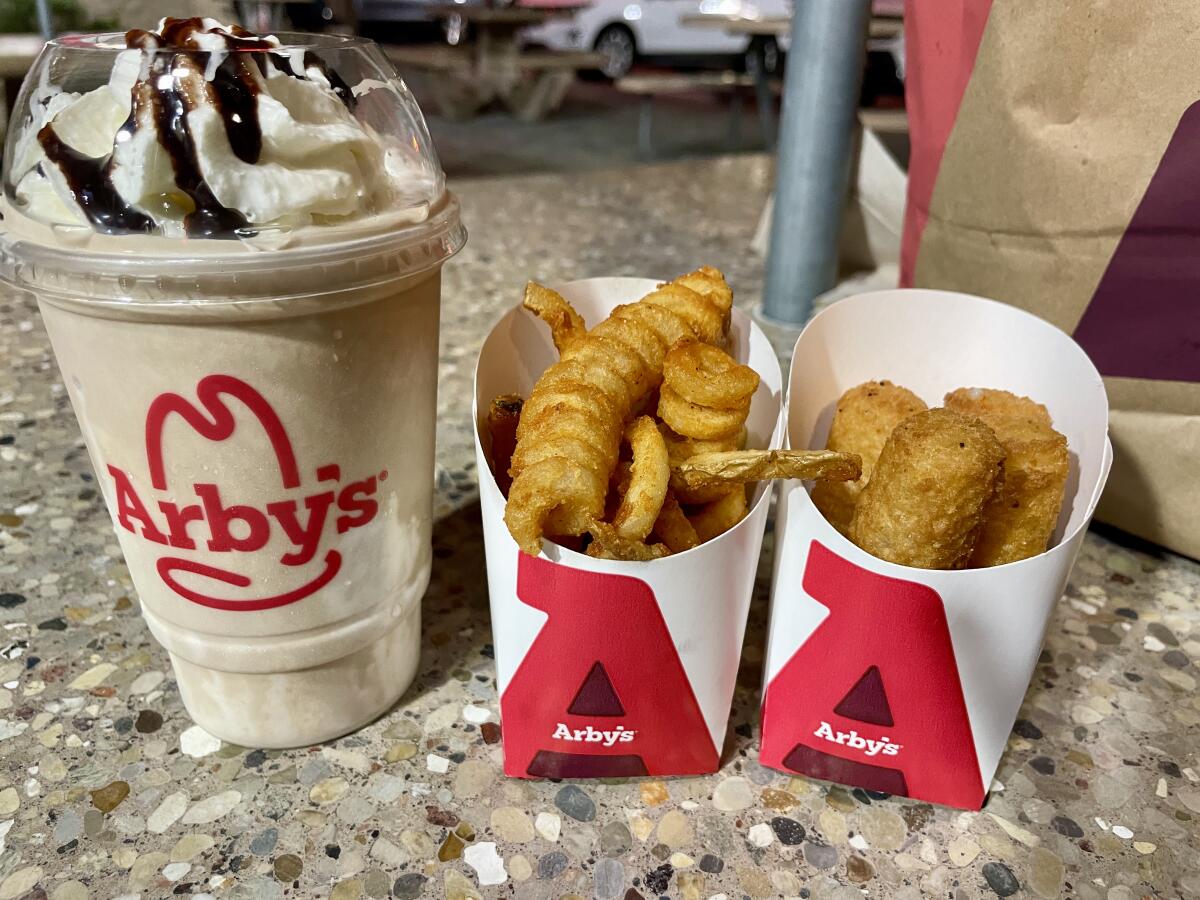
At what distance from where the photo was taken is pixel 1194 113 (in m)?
0.96

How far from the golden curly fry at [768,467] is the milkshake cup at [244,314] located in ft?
0.89

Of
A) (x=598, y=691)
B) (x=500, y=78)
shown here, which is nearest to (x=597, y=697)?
(x=598, y=691)

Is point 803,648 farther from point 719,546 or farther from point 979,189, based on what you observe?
point 979,189

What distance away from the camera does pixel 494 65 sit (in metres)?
6.68

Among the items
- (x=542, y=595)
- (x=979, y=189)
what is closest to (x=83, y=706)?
(x=542, y=595)

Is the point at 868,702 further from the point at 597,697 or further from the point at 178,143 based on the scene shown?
the point at 178,143

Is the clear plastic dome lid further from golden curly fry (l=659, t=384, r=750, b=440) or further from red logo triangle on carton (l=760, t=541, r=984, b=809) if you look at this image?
red logo triangle on carton (l=760, t=541, r=984, b=809)

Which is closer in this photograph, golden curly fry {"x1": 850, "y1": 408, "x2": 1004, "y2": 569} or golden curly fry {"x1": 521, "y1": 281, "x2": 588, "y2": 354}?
→ golden curly fry {"x1": 850, "y1": 408, "x2": 1004, "y2": 569}

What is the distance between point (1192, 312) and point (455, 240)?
89 cm

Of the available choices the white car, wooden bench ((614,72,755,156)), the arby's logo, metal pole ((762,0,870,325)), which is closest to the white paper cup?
the arby's logo

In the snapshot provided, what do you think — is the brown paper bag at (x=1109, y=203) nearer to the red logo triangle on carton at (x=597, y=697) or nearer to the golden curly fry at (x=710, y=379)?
the golden curly fry at (x=710, y=379)

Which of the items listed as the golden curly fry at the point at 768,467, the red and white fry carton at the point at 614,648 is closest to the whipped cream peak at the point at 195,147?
the red and white fry carton at the point at 614,648

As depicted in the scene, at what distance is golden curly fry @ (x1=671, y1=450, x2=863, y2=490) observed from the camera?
2.33ft

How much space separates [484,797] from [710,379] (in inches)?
17.6
